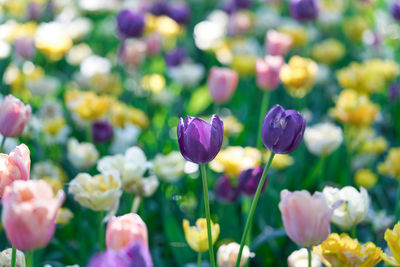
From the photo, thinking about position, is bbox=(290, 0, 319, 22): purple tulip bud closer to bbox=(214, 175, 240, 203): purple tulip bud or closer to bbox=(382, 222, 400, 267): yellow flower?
bbox=(214, 175, 240, 203): purple tulip bud

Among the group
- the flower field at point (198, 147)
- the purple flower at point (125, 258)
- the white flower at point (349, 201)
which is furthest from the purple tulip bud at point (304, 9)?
the purple flower at point (125, 258)

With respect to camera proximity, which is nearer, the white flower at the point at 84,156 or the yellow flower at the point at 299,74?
the white flower at the point at 84,156

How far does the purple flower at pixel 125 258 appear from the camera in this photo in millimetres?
513

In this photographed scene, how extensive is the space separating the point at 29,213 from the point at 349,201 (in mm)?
609

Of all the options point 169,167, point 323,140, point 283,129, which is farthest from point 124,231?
point 323,140

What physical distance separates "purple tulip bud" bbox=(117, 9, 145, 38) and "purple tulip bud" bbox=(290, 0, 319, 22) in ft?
2.20

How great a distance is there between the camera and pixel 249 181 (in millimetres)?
1166

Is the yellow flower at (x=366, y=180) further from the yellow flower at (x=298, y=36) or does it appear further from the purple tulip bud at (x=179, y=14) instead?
the purple tulip bud at (x=179, y=14)

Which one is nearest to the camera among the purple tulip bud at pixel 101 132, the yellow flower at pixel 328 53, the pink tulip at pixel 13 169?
the pink tulip at pixel 13 169

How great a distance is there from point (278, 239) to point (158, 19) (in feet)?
4.90

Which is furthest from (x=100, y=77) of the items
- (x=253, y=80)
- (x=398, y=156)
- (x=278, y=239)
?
(x=398, y=156)

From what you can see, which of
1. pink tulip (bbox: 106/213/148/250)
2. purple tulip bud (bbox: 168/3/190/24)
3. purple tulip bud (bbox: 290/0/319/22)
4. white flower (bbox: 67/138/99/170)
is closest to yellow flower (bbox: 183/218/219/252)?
pink tulip (bbox: 106/213/148/250)

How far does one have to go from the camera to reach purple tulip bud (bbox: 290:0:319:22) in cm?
221

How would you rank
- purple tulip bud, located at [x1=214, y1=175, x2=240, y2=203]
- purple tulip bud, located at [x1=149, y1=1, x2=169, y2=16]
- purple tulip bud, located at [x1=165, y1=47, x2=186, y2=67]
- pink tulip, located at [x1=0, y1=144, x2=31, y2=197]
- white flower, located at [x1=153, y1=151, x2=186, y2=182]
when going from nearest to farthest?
pink tulip, located at [x1=0, y1=144, x2=31, y2=197] < purple tulip bud, located at [x1=214, y1=175, x2=240, y2=203] < white flower, located at [x1=153, y1=151, x2=186, y2=182] < purple tulip bud, located at [x1=165, y1=47, x2=186, y2=67] < purple tulip bud, located at [x1=149, y1=1, x2=169, y2=16]
